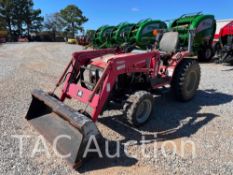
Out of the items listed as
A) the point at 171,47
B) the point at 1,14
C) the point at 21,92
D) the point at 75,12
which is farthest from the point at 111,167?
the point at 75,12

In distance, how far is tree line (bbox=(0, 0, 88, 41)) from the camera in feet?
148

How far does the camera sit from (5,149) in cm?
338

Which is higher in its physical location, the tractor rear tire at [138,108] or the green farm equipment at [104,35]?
the green farm equipment at [104,35]

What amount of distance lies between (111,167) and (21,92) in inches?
156

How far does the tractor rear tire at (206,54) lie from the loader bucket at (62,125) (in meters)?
9.83

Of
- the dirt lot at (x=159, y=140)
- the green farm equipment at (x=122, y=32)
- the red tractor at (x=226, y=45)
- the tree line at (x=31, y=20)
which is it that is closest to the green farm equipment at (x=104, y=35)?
the green farm equipment at (x=122, y=32)

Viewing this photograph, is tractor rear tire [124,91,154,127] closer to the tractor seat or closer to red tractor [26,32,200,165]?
red tractor [26,32,200,165]

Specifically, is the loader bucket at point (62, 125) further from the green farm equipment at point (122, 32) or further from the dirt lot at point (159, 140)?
the green farm equipment at point (122, 32)

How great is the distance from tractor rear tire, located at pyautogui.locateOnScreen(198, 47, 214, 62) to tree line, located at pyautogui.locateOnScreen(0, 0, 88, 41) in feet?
133

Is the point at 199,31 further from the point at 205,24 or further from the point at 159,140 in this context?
the point at 159,140

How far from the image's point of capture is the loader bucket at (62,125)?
300cm

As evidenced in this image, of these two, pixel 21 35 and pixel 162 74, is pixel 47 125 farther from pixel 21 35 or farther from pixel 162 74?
pixel 21 35

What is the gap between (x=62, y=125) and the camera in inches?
138

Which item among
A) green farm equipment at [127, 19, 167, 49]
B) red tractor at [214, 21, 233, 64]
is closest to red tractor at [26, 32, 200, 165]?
red tractor at [214, 21, 233, 64]
